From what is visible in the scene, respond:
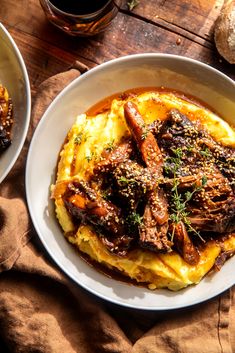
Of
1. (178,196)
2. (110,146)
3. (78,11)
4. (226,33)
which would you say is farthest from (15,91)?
(226,33)

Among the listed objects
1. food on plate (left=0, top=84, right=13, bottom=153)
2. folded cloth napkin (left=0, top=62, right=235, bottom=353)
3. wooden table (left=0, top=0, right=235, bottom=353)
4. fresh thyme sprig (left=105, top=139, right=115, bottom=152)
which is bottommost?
folded cloth napkin (left=0, top=62, right=235, bottom=353)

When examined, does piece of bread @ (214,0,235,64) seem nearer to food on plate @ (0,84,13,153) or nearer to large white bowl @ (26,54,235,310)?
large white bowl @ (26,54,235,310)

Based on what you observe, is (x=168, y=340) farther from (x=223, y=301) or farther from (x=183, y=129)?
(x=183, y=129)

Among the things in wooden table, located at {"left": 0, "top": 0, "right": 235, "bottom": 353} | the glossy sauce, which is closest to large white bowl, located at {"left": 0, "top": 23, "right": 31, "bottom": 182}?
wooden table, located at {"left": 0, "top": 0, "right": 235, "bottom": 353}

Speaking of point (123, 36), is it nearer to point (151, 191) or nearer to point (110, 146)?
point (110, 146)

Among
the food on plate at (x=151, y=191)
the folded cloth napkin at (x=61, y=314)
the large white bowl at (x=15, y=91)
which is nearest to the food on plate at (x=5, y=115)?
the large white bowl at (x=15, y=91)

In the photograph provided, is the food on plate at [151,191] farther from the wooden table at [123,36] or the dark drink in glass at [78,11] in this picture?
the dark drink in glass at [78,11]
